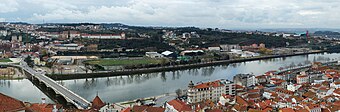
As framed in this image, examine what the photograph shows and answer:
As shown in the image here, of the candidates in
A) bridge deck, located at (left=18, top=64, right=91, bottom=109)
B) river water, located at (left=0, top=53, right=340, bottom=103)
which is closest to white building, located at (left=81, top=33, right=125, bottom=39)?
river water, located at (left=0, top=53, right=340, bottom=103)

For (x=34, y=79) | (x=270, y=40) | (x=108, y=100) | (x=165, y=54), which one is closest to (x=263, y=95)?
(x=108, y=100)

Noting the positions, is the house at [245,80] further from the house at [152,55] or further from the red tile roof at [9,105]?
the house at [152,55]

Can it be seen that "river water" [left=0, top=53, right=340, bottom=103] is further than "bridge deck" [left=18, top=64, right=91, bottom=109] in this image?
Yes

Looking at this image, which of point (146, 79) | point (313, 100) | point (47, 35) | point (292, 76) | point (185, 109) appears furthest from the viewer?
point (47, 35)

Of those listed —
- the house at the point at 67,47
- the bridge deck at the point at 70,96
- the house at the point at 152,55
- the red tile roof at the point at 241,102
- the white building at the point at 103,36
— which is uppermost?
the white building at the point at 103,36

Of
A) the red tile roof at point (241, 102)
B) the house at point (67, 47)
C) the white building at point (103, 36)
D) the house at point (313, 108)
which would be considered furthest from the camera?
the white building at point (103, 36)

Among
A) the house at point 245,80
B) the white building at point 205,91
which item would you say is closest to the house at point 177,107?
the white building at point 205,91

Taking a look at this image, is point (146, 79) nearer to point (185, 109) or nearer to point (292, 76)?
point (292, 76)

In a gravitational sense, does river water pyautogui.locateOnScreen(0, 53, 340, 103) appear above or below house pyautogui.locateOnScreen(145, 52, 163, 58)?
below

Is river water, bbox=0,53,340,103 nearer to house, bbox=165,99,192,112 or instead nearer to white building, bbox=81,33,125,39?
house, bbox=165,99,192,112
